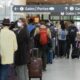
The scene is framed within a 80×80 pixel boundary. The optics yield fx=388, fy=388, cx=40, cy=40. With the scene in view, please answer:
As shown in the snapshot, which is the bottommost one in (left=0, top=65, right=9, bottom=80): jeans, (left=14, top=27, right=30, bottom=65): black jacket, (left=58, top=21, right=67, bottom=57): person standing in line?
(left=58, top=21, right=67, bottom=57): person standing in line

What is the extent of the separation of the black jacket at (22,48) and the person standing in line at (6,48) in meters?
0.64

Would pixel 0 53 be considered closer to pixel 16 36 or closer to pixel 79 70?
pixel 16 36

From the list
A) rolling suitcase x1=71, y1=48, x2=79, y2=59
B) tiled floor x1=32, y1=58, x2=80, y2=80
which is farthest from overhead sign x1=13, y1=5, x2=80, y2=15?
tiled floor x1=32, y1=58, x2=80, y2=80

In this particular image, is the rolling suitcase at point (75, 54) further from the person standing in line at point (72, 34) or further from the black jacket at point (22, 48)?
the black jacket at point (22, 48)

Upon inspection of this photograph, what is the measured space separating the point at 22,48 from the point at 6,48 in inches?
35.2

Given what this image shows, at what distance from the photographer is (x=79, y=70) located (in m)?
13.8

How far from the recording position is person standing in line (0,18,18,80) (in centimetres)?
799

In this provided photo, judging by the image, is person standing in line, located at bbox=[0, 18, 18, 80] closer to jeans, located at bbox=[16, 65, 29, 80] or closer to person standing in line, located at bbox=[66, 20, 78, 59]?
jeans, located at bbox=[16, 65, 29, 80]

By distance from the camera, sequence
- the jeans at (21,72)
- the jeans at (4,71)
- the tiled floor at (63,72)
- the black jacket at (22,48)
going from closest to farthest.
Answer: the jeans at (4,71) → the black jacket at (22,48) → the jeans at (21,72) → the tiled floor at (63,72)

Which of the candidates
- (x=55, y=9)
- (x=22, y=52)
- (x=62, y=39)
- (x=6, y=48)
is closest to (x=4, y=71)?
(x=6, y=48)

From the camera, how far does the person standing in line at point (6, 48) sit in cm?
799

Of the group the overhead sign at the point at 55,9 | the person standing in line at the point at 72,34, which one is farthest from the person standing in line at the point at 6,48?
the person standing in line at the point at 72,34

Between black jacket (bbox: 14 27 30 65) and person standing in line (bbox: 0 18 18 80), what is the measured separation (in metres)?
0.64

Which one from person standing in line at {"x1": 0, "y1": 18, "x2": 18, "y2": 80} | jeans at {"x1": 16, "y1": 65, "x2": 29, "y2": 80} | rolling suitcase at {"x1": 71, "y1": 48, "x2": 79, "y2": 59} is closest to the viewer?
person standing in line at {"x1": 0, "y1": 18, "x2": 18, "y2": 80}
